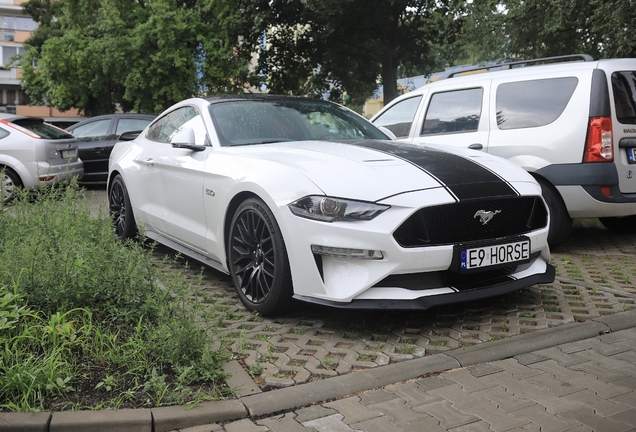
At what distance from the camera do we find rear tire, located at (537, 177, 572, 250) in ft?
22.0

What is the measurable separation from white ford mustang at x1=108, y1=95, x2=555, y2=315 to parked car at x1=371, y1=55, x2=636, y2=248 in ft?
4.83

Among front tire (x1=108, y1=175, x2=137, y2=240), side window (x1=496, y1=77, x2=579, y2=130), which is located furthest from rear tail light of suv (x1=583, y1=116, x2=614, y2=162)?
front tire (x1=108, y1=175, x2=137, y2=240)

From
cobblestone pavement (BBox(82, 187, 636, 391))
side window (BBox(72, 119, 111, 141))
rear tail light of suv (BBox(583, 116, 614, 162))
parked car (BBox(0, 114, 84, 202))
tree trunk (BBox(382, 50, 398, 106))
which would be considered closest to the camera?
cobblestone pavement (BBox(82, 187, 636, 391))

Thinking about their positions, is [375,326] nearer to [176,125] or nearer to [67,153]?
[176,125]

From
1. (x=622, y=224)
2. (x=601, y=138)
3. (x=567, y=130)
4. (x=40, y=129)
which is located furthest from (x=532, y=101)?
(x=40, y=129)

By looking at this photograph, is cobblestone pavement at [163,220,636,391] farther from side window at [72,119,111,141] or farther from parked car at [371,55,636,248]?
side window at [72,119,111,141]

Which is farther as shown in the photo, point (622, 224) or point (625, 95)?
point (622, 224)

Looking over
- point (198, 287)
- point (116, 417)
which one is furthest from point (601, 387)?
point (198, 287)

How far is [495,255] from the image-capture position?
4.30m

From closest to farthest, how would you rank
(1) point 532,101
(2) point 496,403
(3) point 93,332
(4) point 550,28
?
1. (2) point 496,403
2. (3) point 93,332
3. (1) point 532,101
4. (4) point 550,28

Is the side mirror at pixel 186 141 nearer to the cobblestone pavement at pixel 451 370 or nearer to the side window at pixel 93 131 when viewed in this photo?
the cobblestone pavement at pixel 451 370

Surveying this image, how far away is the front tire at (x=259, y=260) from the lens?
4.34m

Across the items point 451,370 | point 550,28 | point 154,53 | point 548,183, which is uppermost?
point 154,53

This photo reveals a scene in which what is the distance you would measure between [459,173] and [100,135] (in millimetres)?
10981
